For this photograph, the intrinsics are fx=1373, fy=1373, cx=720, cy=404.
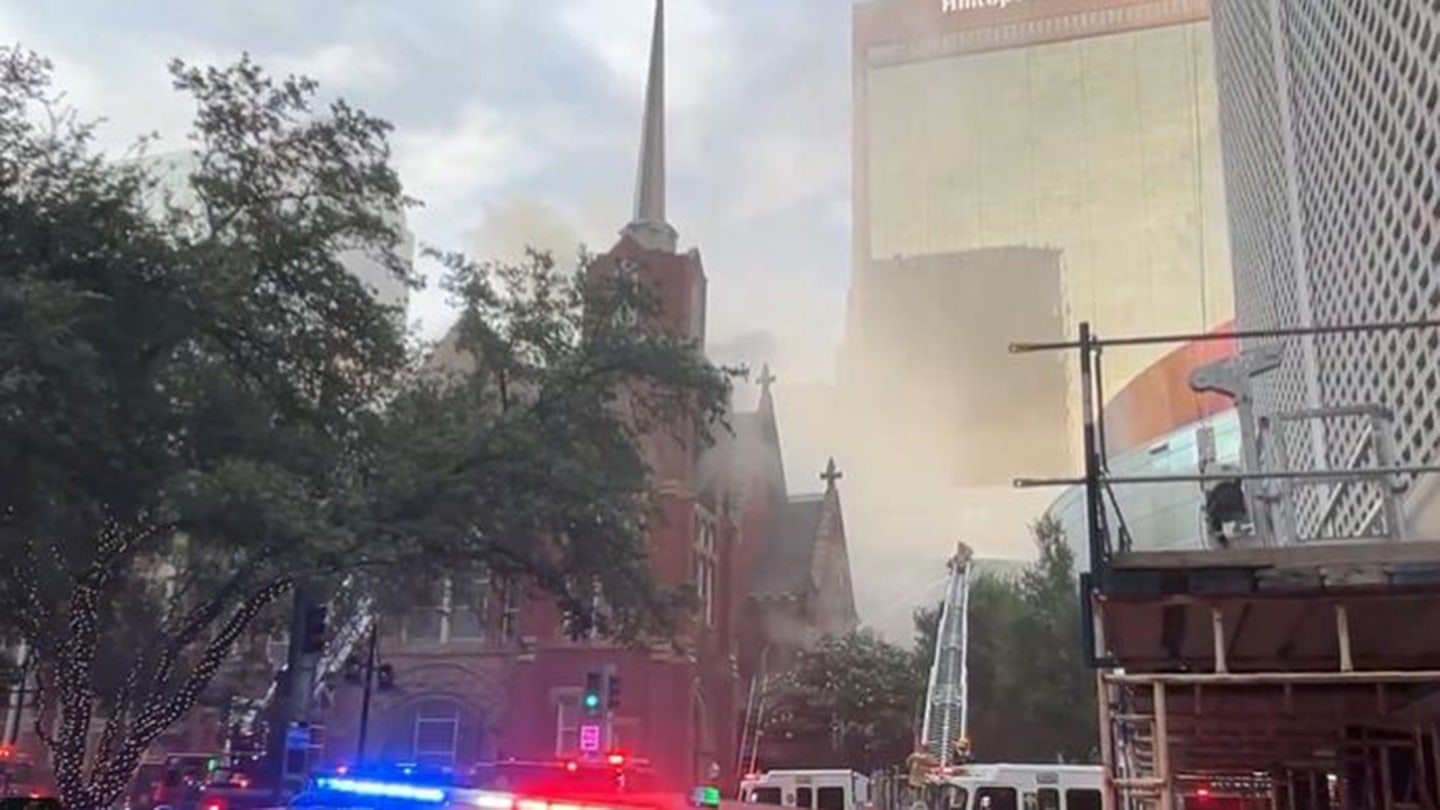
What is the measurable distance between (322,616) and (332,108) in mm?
8469

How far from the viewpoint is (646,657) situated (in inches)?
1640

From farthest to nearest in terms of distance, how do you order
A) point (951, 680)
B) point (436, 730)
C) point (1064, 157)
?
point (1064, 157) < point (436, 730) < point (951, 680)

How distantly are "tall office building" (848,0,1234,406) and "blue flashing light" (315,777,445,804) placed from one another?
222 feet

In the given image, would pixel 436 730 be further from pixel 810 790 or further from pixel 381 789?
pixel 381 789

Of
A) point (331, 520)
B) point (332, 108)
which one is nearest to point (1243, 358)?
point (331, 520)

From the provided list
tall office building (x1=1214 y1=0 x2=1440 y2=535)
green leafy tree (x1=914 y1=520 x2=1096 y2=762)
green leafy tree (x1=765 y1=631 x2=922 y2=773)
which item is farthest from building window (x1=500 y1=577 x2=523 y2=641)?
tall office building (x1=1214 y1=0 x2=1440 y2=535)

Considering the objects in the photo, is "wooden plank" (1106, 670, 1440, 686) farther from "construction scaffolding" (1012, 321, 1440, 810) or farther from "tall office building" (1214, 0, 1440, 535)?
"tall office building" (1214, 0, 1440, 535)

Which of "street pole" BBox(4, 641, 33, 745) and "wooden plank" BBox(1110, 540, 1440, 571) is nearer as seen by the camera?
"wooden plank" BBox(1110, 540, 1440, 571)

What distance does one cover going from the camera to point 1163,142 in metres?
74.9

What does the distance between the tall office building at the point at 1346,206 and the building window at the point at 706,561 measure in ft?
92.7

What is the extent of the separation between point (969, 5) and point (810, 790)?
61.6 meters

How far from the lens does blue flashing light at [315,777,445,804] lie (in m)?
8.34

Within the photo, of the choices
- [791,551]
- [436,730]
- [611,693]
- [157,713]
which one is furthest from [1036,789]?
[791,551]

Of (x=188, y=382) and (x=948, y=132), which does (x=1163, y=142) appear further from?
(x=188, y=382)
